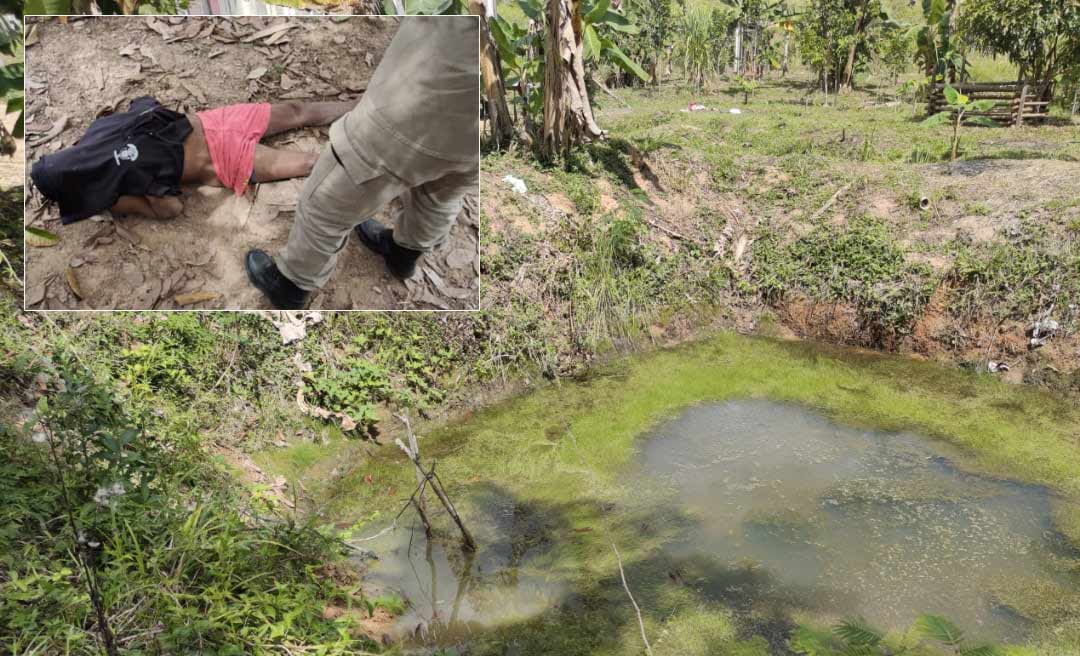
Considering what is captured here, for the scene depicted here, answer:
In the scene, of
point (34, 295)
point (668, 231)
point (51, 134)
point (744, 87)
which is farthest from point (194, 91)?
point (744, 87)

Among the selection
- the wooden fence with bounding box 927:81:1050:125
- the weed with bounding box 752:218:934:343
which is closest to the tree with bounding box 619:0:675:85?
the wooden fence with bounding box 927:81:1050:125

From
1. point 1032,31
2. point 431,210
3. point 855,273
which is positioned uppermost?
point 1032,31

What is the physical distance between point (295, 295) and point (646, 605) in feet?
6.48

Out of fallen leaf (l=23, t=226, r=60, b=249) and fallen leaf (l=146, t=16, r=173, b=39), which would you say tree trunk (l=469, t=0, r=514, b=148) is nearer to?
fallen leaf (l=146, t=16, r=173, b=39)

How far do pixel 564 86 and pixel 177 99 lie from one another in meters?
4.63

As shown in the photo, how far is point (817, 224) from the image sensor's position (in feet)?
22.0

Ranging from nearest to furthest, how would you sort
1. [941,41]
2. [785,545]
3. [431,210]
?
1. [431,210]
2. [785,545]
3. [941,41]

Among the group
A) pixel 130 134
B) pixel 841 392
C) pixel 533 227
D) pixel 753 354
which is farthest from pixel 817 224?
pixel 130 134

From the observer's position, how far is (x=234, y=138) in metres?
2.42

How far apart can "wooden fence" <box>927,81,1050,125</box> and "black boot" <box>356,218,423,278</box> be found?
10.6 m

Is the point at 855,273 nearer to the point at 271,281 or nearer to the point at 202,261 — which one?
the point at 271,281

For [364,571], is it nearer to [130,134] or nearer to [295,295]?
[295,295]

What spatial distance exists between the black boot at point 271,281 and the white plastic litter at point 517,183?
12.2ft

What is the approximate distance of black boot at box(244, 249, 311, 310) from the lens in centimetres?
258
